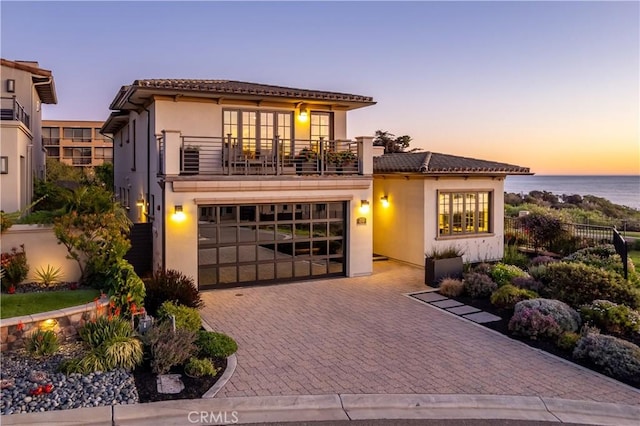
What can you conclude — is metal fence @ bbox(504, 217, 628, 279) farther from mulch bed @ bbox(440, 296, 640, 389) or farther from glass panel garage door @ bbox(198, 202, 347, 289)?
glass panel garage door @ bbox(198, 202, 347, 289)

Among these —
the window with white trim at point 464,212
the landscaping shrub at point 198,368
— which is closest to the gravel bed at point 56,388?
the landscaping shrub at point 198,368

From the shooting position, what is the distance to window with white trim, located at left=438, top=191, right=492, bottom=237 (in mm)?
17688

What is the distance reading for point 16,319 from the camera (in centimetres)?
895

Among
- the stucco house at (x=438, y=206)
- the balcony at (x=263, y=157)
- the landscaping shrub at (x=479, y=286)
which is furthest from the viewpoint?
the stucco house at (x=438, y=206)

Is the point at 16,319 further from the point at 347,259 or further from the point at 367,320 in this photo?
the point at 347,259

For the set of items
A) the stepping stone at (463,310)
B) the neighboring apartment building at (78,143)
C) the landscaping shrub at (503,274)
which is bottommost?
the stepping stone at (463,310)

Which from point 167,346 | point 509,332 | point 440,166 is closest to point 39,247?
point 167,346

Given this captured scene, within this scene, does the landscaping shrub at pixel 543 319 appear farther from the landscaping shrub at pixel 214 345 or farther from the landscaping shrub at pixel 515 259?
the landscaping shrub at pixel 515 259

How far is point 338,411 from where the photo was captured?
270 inches

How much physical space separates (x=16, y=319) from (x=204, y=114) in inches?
338

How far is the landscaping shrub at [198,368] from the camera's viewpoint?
7859 mm

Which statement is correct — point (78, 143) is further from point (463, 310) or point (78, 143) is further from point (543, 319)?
point (543, 319)

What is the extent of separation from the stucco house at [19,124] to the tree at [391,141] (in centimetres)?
1967

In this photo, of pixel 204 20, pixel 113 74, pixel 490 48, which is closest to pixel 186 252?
pixel 204 20
